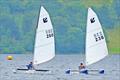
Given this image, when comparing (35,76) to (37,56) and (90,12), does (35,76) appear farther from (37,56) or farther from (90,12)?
(90,12)

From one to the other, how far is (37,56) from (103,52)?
Answer: 6.71 meters

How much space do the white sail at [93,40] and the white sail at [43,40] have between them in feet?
14.6

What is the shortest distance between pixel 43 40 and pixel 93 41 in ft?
17.5

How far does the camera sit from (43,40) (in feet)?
249

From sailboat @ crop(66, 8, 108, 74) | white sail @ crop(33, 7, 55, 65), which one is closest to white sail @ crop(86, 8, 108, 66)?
sailboat @ crop(66, 8, 108, 74)

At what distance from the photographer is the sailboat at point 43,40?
246 ft

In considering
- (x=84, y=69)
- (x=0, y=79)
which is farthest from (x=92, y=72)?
(x=0, y=79)

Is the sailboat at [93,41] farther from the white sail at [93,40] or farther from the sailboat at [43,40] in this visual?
the sailboat at [43,40]

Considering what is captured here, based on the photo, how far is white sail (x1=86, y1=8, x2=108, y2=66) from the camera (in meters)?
73.4

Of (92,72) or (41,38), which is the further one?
(92,72)

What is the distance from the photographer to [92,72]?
269ft

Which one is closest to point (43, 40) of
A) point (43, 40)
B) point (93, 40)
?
point (43, 40)

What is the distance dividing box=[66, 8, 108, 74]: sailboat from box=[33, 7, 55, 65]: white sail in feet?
14.6

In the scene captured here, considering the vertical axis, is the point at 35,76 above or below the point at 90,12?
below
